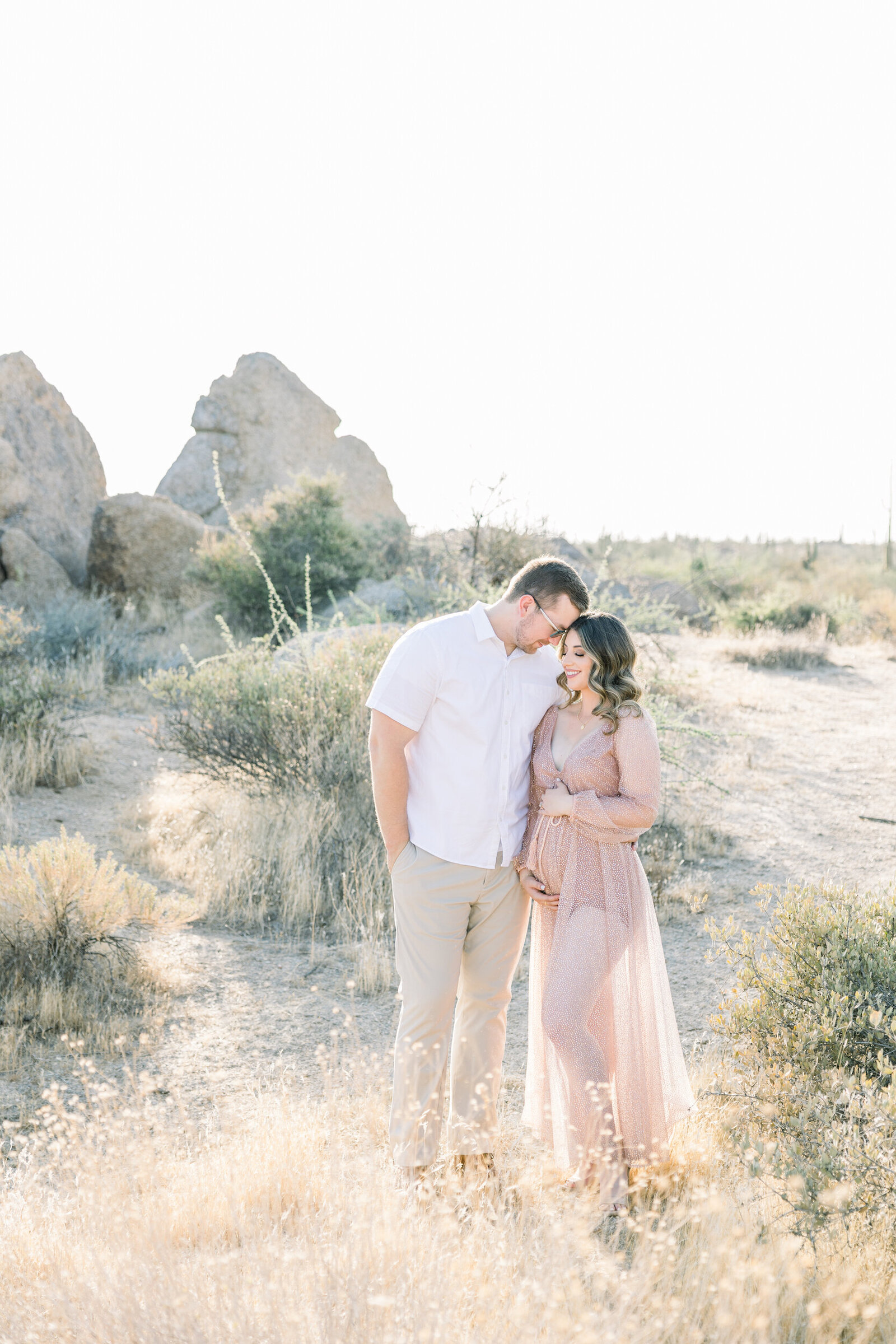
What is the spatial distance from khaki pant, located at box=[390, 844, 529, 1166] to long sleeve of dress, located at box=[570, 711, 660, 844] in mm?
333

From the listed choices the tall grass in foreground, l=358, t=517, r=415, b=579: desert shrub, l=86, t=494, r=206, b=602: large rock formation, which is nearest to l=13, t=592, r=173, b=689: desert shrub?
l=86, t=494, r=206, b=602: large rock formation

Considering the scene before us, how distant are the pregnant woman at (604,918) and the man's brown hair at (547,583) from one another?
139mm

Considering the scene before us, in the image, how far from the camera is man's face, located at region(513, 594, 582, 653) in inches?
128

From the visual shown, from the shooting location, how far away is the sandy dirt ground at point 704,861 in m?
4.65

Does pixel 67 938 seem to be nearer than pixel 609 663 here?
No

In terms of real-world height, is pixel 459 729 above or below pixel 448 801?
above

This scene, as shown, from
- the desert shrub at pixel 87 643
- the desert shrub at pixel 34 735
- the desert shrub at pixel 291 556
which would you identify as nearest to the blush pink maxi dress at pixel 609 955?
the desert shrub at pixel 34 735

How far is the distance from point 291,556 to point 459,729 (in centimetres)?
1349

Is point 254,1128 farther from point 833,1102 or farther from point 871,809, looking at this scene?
point 871,809

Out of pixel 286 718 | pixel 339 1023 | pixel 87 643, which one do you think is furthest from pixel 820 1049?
pixel 87 643

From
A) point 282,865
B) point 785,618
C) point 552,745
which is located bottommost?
point 282,865

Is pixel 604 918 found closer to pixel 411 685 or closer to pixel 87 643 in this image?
pixel 411 685

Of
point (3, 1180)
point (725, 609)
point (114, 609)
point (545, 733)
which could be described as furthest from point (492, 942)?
point (725, 609)

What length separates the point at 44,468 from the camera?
60.3 ft
